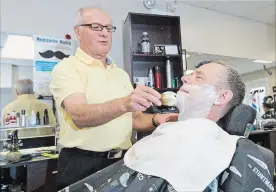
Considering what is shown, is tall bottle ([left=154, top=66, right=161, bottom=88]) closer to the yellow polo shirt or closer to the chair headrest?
the yellow polo shirt

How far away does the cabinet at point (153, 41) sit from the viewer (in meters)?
2.46

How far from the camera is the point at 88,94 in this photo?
1.23 metres

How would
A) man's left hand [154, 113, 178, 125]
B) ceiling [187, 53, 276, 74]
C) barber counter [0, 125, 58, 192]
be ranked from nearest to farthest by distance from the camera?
man's left hand [154, 113, 178, 125] → barber counter [0, 125, 58, 192] → ceiling [187, 53, 276, 74]

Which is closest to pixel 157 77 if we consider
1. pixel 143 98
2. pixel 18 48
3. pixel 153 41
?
pixel 153 41

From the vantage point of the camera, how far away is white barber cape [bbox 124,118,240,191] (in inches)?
31.8

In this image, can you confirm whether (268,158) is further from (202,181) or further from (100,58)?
(100,58)

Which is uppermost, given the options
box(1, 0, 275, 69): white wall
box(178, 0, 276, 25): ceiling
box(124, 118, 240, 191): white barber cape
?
box(178, 0, 276, 25): ceiling

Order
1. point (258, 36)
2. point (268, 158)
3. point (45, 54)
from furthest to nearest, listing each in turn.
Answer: point (258, 36) → point (45, 54) → point (268, 158)

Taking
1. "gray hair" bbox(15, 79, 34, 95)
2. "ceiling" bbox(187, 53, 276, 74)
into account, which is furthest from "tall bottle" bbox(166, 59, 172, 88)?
"gray hair" bbox(15, 79, 34, 95)

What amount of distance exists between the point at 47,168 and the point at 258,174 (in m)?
1.43

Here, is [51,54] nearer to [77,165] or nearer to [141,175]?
[77,165]

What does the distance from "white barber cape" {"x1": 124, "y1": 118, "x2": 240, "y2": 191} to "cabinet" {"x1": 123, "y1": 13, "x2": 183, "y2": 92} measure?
149 centimetres

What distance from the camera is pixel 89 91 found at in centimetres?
123

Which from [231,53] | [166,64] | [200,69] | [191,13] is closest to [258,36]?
[231,53]
